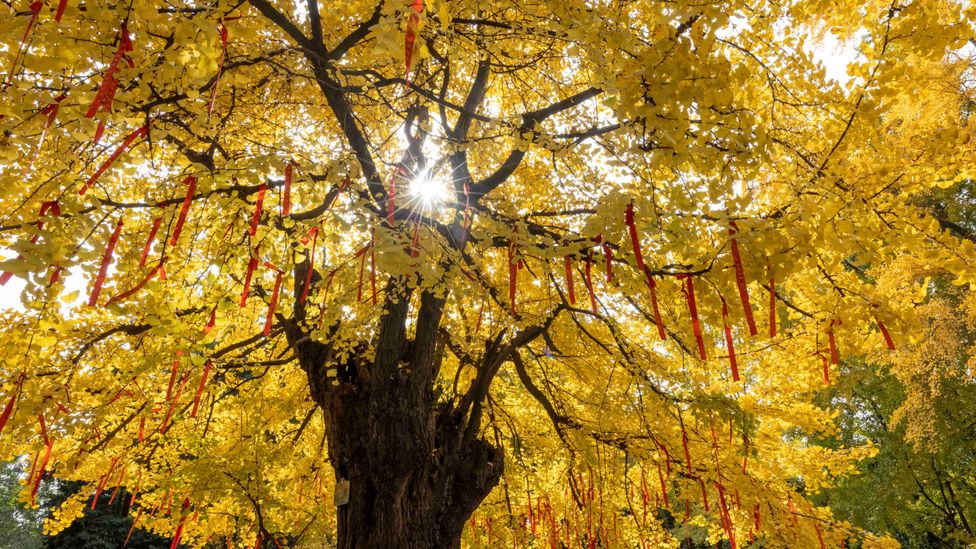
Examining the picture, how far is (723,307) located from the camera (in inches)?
89.3

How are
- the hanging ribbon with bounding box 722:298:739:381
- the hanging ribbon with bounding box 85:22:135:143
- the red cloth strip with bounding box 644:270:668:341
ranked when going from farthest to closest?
the red cloth strip with bounding box 644:270:668:341, the hanging ribbon with bounding box 722:298:739:381, the hanging ribbon with bounding box 85:22:135:143

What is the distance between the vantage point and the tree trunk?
3920 millimetres

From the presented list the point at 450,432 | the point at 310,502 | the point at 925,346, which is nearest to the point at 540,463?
the point at 450,432

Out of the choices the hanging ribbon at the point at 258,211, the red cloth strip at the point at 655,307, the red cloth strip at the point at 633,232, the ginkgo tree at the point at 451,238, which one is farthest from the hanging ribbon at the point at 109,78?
the red cloth strip at the point at 655,307

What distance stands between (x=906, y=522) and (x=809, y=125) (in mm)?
12772

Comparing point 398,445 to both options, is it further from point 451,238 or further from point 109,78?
point 109,78

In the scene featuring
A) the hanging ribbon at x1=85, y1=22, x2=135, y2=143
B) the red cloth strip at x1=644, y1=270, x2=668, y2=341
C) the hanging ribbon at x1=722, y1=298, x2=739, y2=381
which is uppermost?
the hanging ribbon at x1=85, y1=22, x2=135, y2=143

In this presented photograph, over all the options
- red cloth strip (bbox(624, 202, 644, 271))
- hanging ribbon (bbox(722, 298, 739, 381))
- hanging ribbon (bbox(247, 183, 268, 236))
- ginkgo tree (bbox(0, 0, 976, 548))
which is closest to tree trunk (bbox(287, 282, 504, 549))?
ginkgo tree (bbox(0, 0, 976, 548))

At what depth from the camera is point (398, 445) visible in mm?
4074

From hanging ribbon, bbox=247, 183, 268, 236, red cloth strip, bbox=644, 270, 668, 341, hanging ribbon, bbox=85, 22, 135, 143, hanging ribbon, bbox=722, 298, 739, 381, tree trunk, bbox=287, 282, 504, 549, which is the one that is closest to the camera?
hanging ribbon, bbox=85, 22, 135, 143

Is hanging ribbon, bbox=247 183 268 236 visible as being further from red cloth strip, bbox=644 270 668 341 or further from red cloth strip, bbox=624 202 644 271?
red cloth strip, bbox=644 270 668 341

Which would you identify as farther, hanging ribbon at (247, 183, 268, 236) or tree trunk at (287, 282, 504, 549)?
tree trunk at (287, 282, 504, 549)

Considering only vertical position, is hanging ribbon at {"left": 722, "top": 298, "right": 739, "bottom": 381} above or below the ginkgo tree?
below

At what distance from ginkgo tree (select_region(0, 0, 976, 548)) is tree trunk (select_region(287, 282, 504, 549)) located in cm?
3
